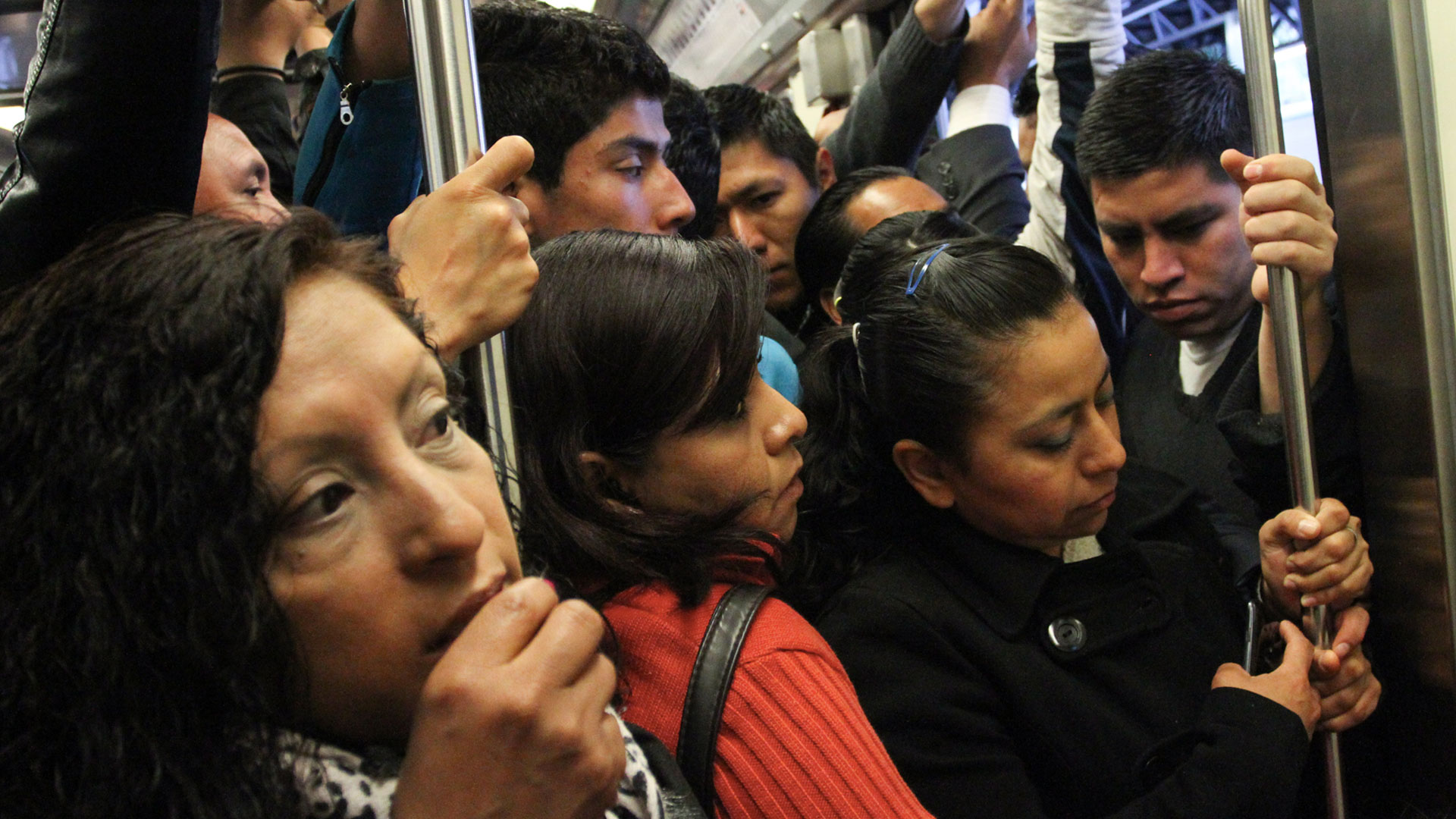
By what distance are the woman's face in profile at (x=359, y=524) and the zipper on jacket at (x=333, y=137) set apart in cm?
69

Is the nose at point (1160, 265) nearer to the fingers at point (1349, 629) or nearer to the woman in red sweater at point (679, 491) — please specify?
the fingers at point (1349, 629)

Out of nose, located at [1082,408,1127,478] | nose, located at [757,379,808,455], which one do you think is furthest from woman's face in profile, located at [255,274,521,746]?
nose, located at [1082,408,1127,478]

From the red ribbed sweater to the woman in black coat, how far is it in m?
0.20

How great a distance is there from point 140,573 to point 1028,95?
101 inches

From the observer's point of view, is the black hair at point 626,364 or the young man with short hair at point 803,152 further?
the young man with short hair at point 803,152

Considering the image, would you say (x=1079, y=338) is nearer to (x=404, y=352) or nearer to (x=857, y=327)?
(x=857, y=327)

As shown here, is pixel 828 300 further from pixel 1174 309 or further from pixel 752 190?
pixel 1174 309

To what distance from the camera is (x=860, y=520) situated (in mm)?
1350

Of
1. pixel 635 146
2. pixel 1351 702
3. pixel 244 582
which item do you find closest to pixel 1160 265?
pixel 1351 702

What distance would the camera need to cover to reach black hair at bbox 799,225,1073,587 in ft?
4.13

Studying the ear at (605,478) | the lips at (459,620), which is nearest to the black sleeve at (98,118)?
the lips at (459,620)

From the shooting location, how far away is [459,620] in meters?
0.60

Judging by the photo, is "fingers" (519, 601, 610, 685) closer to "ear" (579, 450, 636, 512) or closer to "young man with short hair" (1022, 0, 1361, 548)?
"ear" (579, 450, 636, 512)

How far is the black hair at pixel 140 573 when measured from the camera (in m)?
0.53
